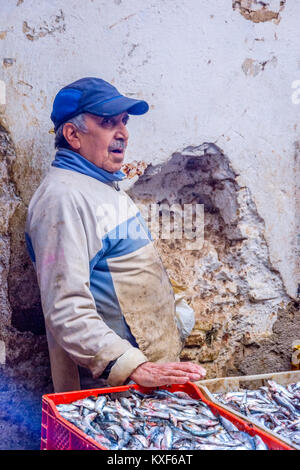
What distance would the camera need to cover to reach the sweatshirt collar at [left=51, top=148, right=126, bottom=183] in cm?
274

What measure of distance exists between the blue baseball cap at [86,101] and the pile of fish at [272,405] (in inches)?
57.8

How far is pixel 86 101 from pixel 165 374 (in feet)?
4.50

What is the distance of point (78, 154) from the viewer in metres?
2.78

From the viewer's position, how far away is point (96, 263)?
265 centimetres

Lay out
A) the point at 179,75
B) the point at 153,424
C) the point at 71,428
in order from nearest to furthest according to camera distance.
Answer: the point at 71,428 → the point at 153,424 → the point at 179,75

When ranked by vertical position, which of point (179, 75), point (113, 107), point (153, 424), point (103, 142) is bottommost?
point (153, 424)

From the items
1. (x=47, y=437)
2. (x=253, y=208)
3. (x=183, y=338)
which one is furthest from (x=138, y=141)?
(x=47, y=437)

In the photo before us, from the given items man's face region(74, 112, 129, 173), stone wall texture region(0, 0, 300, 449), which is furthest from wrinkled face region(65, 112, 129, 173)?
stone wall texture region(0, 0, 300, 449)

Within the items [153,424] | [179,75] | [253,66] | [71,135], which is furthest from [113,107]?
[153,424]

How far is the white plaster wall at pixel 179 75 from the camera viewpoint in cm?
297

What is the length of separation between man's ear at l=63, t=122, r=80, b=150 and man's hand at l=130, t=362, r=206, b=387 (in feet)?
3.79

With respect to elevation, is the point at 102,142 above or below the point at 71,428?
above

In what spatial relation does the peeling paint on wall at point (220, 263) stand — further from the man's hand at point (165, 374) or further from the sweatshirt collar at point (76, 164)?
the man's hand at point (165, 374)

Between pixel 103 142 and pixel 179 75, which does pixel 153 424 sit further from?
pixel 179 75
